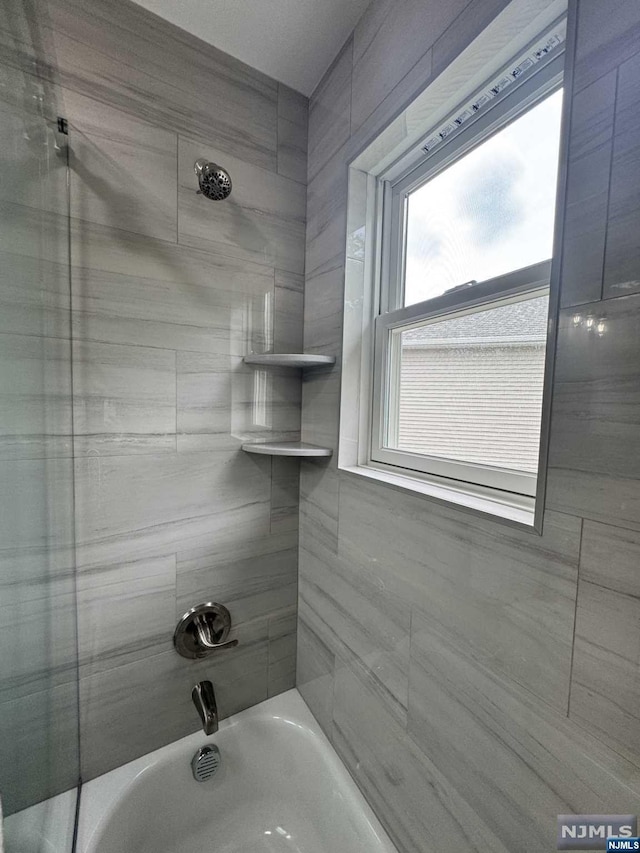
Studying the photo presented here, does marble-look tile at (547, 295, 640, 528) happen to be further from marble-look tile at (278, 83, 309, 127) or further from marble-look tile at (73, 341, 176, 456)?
marble-look tile at (278, 83, 309, 127)

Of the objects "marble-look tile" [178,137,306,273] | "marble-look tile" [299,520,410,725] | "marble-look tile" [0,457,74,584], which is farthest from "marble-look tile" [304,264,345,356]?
"marble-look tile" [0,457,74,584]

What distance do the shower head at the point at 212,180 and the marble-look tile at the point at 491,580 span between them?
0.98 metres

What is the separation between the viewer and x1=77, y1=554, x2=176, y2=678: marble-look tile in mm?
1061

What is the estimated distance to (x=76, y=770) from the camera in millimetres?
1047

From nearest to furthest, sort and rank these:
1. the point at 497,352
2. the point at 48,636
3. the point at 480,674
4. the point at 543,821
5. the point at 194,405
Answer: the point at 543,821, the point at 480,674, the point at 497,352, the point at 48,636, the point at 194,405

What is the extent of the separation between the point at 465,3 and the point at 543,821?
1558mm

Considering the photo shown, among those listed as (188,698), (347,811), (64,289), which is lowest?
(347,811)

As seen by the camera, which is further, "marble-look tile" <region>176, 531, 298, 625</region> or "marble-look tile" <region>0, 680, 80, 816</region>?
"marble-look tile" <region>176, 531, 298, 625</region>

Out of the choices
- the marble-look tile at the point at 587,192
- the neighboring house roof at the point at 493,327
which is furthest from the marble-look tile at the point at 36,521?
the marble-look tile at the point at 587,192

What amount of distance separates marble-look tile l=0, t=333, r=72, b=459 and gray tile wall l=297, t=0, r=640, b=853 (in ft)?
2.60

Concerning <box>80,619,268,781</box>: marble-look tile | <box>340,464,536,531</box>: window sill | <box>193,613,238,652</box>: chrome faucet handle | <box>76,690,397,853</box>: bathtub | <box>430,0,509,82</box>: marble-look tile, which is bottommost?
<box>76,690,397,853</box>: bathtub

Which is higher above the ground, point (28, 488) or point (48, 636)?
point (28, 488)

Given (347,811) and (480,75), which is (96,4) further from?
(347,811)

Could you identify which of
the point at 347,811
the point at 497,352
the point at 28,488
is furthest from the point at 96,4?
the point at 347,811
